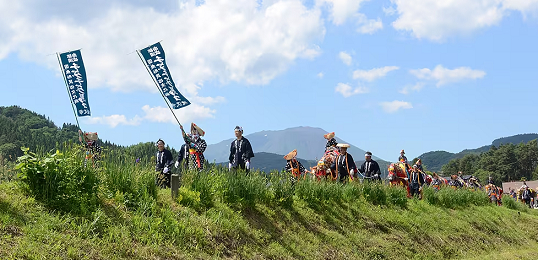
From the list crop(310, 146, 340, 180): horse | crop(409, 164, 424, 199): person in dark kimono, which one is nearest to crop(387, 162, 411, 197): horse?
crop(409, 164, 424, 199): person in dark kimono

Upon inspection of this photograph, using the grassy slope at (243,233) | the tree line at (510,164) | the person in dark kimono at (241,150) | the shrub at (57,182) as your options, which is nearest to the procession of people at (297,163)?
the person in dark kimono at (241,150)

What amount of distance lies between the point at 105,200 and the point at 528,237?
15474mm

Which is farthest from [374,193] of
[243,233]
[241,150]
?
[243,233]

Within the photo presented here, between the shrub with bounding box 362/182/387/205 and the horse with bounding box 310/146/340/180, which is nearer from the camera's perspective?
the shrub with bounding box 362/182/387/205

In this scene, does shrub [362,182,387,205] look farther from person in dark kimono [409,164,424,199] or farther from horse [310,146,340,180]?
person in dark kimono [409,164,424,199]

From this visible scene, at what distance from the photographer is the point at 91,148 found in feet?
31.7

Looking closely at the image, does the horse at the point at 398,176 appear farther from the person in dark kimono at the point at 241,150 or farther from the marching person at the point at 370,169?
the person in dark kimono at the point at 241,150

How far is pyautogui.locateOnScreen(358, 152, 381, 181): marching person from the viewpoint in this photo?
1501 centimetres

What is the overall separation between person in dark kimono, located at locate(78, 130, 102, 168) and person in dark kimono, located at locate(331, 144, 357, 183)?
24.2 feet

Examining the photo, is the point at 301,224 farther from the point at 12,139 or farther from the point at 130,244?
the point at 12,139

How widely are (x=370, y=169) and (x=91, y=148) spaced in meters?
9.41

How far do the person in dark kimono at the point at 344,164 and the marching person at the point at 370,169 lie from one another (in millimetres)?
907

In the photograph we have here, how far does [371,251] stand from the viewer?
31.8ft

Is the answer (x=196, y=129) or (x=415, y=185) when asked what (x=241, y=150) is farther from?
(x=415, y=185)
